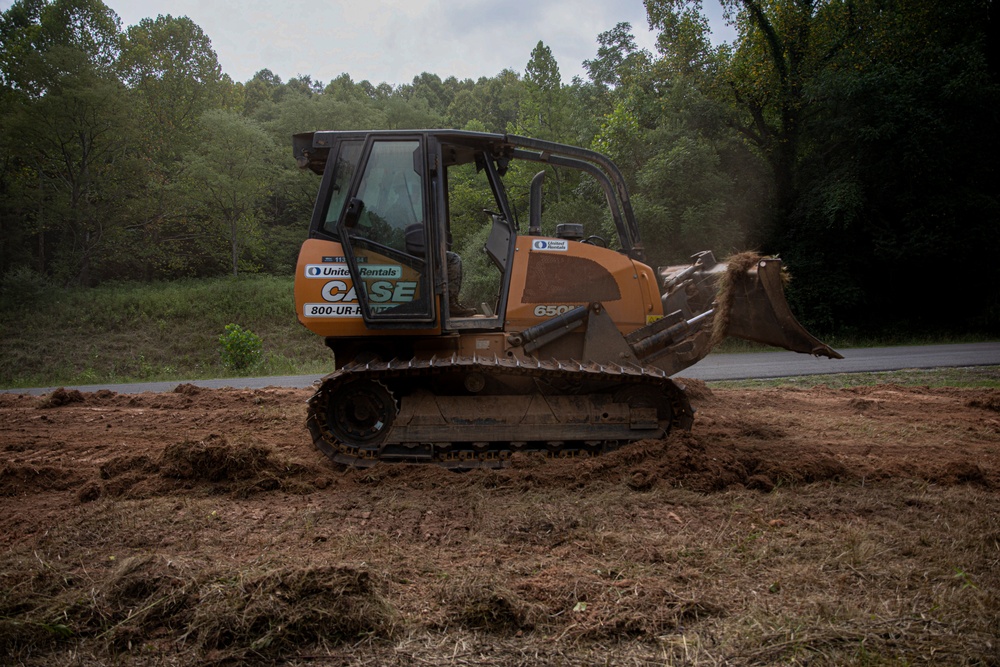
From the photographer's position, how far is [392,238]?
5867 millimetres

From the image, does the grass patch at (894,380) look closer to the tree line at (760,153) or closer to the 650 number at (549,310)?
the 650 number at (549,310)

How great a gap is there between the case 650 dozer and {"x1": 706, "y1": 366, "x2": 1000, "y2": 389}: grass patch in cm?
412

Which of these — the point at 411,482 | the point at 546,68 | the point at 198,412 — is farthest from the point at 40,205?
the point at 411,482

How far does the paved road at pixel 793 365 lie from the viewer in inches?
444

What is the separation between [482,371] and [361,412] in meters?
1.11

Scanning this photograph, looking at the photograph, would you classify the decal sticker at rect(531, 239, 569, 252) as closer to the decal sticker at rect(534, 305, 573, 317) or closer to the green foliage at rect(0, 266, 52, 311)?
the decal sticker at rect(534, 305, 573, 317)

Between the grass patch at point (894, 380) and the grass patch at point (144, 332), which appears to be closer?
the grass patch at point (894, 380)

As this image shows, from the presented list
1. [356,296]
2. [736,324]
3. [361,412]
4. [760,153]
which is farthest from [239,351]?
[760,153]

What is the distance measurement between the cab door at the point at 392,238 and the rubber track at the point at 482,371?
0.48 meters

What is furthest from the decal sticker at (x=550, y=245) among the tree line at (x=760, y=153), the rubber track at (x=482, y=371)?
the tree line at (x=760, y=153)

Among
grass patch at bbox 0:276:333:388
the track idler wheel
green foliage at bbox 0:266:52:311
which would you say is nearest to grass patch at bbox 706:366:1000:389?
the track idler wheel

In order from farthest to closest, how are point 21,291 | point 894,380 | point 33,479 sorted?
1. point 21,291
2. point 894,380
3. point 33,479

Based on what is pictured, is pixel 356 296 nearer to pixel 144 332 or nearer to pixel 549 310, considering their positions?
pixel 549 310

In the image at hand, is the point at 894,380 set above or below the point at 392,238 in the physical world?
below
